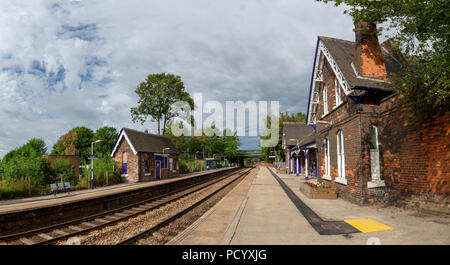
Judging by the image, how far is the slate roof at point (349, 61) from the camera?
988cm

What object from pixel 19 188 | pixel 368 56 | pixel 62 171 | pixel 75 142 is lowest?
pixel 19 188

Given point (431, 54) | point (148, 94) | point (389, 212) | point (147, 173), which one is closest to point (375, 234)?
point (389, 212)

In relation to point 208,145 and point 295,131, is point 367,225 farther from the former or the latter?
point 208,145

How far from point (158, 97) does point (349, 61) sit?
36.8 meters

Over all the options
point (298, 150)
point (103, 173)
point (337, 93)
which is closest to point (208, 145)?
point (298, 150)

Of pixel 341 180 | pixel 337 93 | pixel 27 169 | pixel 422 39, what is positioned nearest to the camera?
pixel 422 39

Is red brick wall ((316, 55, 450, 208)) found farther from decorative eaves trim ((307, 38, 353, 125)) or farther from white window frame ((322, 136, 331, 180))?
white window frame ((322, 136, 331, 180))

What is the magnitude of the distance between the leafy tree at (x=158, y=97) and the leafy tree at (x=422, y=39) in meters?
39.1

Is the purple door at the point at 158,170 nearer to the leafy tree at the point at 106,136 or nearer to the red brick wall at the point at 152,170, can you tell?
the red brick wall at the point at 152,170

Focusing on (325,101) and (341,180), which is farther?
(325,101)

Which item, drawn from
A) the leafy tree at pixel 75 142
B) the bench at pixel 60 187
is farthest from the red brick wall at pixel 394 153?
the leafy tree at pixel 75 142

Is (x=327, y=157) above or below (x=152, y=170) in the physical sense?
above

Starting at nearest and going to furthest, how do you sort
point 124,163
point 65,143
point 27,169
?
1. point 27,169
2. point 124,163
3. point 65,143

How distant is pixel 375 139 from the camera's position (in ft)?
33.3
